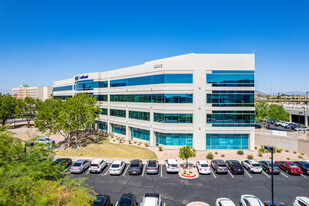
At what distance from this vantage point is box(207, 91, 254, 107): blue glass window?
32.3 meters

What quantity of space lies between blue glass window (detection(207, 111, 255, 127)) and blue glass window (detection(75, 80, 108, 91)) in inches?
1150

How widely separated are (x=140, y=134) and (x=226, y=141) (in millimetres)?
17467

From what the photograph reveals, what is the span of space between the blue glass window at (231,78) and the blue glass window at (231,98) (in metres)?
1.48

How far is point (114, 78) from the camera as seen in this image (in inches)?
1741

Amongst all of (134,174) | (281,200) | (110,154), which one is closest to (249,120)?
(281,200)

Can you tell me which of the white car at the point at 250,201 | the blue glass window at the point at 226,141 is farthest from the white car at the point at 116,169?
the blue glass window at the point at 226,141

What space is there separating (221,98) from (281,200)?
18796 millimetres

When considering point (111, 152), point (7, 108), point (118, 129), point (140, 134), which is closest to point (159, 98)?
point (140, 134)

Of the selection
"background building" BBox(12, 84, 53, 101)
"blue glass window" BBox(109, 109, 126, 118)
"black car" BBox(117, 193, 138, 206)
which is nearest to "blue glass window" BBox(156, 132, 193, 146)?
"blue glass window" BBox(109, 109, 126, 118)

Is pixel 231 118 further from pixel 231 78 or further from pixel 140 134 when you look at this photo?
pixel 140 134

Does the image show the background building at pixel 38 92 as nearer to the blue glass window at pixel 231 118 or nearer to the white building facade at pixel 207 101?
the white building facade at pixel 207 101

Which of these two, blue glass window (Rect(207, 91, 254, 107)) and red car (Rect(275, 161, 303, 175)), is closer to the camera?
red car (Rect(275, 161, 303, 175))

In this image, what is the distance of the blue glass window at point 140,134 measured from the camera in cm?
3666

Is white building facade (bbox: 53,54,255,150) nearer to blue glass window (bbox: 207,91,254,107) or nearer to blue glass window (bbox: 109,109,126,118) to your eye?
blue glass window (bbox: 207,91,254,107)
